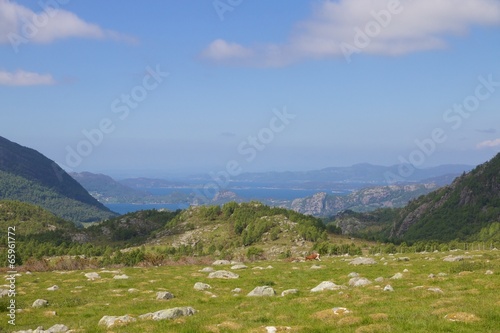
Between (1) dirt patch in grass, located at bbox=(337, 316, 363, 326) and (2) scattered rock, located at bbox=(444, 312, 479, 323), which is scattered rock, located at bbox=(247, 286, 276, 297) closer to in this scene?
(1) dirt patch in grass, located at bbox=(337, 316, 363, 326)

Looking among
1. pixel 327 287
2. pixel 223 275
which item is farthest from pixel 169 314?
pixel 223 275

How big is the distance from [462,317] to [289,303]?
30.6 ft

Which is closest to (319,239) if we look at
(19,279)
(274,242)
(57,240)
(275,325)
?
(274,242)

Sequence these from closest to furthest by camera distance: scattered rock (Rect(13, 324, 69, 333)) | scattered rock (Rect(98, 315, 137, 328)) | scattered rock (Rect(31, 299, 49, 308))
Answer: scattered rock (Rect(13, 324, 69, 333))
scattered rock (Rect(98, 315, 137, 328))
scattered rock (Rect(31, 299, 49, 308))

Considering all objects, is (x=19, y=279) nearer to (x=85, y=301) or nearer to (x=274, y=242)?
(x=85, y=301)

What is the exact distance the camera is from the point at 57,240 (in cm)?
18862

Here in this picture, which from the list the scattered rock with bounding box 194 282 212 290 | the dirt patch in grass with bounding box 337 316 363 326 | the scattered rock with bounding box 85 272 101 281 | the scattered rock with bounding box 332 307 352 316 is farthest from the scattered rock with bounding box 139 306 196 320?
the scattered rock with bounding box 85 272 101 281

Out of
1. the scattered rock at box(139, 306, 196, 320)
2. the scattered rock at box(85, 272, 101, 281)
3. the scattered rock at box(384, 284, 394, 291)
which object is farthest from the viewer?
the scattered rock at box(85, 272, 101, 281)

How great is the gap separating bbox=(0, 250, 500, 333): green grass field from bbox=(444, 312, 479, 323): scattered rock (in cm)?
4

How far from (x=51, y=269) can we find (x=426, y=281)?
46660 mm

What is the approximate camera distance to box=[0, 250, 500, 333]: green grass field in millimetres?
18406

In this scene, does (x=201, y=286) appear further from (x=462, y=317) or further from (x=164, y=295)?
(x=462, y=317)

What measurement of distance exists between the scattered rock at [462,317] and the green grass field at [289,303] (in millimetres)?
36

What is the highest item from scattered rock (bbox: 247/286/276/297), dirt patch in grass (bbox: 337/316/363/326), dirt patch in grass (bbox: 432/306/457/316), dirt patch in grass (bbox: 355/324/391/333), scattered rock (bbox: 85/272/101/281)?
dirt patch in grass (bbox: 432/306/457/316)
